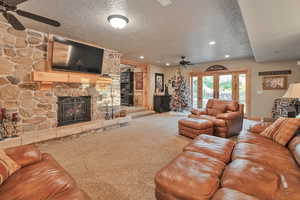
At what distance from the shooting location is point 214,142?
2094 millimetres

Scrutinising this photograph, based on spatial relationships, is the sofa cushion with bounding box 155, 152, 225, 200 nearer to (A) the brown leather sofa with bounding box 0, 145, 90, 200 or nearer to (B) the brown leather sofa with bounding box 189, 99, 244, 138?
(A) the brown leather sofa with bounding box 0, 145, 90, 200

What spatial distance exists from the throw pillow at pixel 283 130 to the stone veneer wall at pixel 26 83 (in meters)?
4.43

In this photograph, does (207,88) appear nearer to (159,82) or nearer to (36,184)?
(159,82)

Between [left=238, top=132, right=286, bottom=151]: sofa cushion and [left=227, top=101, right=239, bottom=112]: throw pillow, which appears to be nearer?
[left=238, top=132, right=286, bottom=151]: sofa cushion

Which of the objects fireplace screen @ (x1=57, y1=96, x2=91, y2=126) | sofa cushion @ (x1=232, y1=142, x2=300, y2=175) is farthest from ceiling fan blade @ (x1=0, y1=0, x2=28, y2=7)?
sofa cushion @ (x1=232, y1=142, x2=300, y2=175)

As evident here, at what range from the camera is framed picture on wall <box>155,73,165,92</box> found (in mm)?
8141

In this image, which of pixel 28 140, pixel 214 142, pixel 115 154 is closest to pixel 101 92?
pixel 28 140

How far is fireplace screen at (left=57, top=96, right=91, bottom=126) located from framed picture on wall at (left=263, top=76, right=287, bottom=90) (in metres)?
6.68

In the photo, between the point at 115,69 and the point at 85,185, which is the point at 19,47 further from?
the point at 85,185

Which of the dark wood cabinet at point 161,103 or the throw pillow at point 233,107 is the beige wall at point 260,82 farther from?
the dark wood cabinet at point 161,103

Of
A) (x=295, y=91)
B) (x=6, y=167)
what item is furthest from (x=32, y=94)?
(x=295, y=91)

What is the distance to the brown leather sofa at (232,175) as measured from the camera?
1090 millimetres

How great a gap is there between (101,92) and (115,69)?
0.97 meters

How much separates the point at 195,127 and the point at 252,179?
2260 mm
